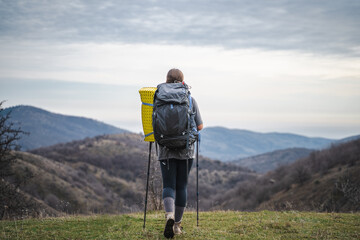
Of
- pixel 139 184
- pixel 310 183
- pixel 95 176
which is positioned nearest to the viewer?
pixel 139 184

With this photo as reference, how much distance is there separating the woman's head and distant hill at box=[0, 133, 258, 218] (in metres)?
28.8

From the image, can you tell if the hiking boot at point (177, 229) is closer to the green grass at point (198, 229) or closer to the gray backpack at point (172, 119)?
the green grass at point (198, 229)

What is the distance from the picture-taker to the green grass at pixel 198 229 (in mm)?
5820

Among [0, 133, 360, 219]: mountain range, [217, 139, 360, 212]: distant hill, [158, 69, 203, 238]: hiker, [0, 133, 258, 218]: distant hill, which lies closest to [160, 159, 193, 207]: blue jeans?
[158, 69, 203, 238]: hiker

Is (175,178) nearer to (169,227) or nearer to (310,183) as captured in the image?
(169,227)

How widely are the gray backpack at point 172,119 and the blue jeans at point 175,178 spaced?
0.32 m

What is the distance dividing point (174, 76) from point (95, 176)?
3141 inches

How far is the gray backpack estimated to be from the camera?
5254 millimetres

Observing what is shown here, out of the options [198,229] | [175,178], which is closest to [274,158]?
[198,229]

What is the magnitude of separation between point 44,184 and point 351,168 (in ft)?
139

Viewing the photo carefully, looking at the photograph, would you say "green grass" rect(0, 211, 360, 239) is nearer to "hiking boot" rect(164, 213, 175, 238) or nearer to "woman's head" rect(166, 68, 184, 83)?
"hiking boot" rect(164, 213, 175, 238)

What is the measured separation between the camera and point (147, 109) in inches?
226

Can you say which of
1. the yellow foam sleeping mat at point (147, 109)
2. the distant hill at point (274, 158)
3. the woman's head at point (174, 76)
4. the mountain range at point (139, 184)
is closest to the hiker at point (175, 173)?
the woman's head at point (174, 76)

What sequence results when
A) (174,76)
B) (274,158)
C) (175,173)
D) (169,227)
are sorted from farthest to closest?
(274,158) < (174,76) < (175,173) < (169,227)
